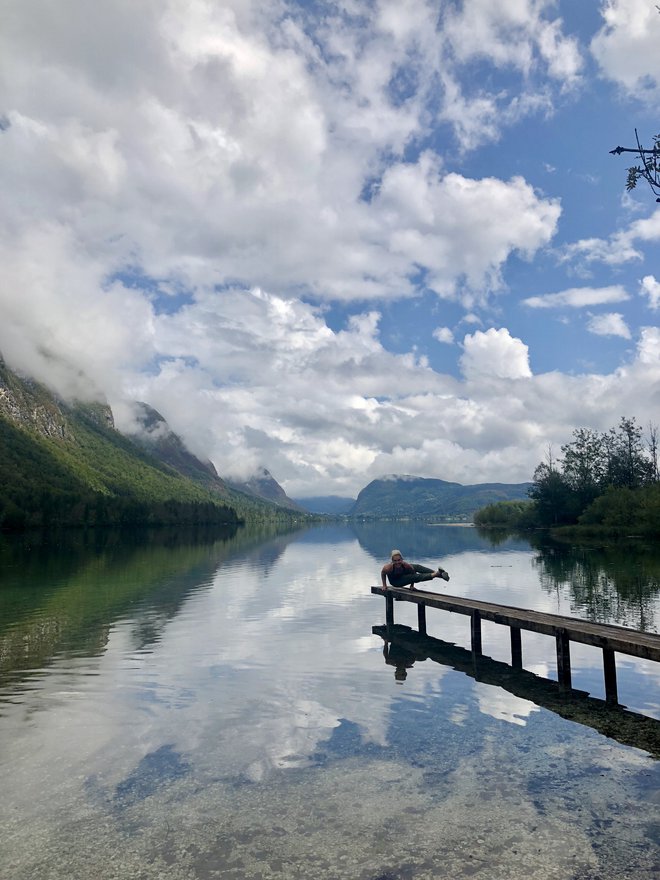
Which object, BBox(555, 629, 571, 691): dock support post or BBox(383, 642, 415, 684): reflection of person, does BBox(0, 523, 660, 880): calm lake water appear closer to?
BBox(383, 642, 415, 684): reflection of person

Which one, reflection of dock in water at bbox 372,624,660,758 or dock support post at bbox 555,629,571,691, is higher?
dock support post at bbox 555,629,571,691

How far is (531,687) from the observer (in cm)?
2034

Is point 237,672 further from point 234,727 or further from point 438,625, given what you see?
point 438,625

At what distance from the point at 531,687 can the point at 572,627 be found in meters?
2.65

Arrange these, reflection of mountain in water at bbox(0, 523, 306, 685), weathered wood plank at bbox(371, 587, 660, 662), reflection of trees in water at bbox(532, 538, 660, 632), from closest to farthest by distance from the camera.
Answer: weathered wood plank at bbox(371, 587, 660, 662) < reflection of mountain in water at bbox(0, 523, 306, 685) < reflection of trees in water at bbox(532, 538, 660, 632)

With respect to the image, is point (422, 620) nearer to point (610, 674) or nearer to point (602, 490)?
point (610, 674)

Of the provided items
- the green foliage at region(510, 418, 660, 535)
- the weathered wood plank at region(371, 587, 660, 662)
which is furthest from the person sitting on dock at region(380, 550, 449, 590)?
the green foliage at region(510, 418, 660, 535)

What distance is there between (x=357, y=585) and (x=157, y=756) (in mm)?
40488

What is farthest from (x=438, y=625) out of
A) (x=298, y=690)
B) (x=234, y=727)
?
(x=234, y=727)

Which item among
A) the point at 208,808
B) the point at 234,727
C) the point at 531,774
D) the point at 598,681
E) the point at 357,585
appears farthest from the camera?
the point at 357,585

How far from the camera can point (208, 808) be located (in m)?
11.2

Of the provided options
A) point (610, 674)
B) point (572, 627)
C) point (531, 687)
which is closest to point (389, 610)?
point (531, 687)

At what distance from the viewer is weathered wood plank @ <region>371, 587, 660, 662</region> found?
17844 mm

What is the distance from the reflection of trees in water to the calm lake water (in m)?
3.13
